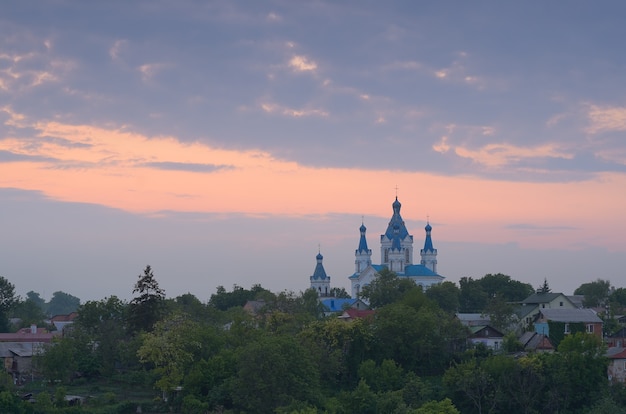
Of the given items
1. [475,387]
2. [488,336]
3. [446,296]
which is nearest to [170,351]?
[475,387]

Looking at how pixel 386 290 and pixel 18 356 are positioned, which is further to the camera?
pixel 386 290

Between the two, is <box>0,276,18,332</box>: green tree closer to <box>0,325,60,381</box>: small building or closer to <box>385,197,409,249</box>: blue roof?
<box>0,325,60,381</box>: small building

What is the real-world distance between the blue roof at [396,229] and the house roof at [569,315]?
63092mm

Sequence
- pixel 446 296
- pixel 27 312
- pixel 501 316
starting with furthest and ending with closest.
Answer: pixel 27 312
pixel 446 296
pixel 501 316

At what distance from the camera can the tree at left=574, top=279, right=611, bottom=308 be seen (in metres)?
102

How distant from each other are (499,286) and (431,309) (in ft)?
113

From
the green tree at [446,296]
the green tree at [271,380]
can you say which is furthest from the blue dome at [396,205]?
the green tree at [271,380]

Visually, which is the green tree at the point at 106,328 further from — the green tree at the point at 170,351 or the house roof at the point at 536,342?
the house roof at the point at 536,342

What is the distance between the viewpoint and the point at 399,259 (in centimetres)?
13450

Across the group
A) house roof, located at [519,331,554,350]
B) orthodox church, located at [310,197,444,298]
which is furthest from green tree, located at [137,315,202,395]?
orthodox church, located at [310,197,444,298]

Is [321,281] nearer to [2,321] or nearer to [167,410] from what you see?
[2,321]

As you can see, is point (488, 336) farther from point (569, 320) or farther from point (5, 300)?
point (5, 300)

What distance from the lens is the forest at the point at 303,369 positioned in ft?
170

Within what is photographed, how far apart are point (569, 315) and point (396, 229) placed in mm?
66529
